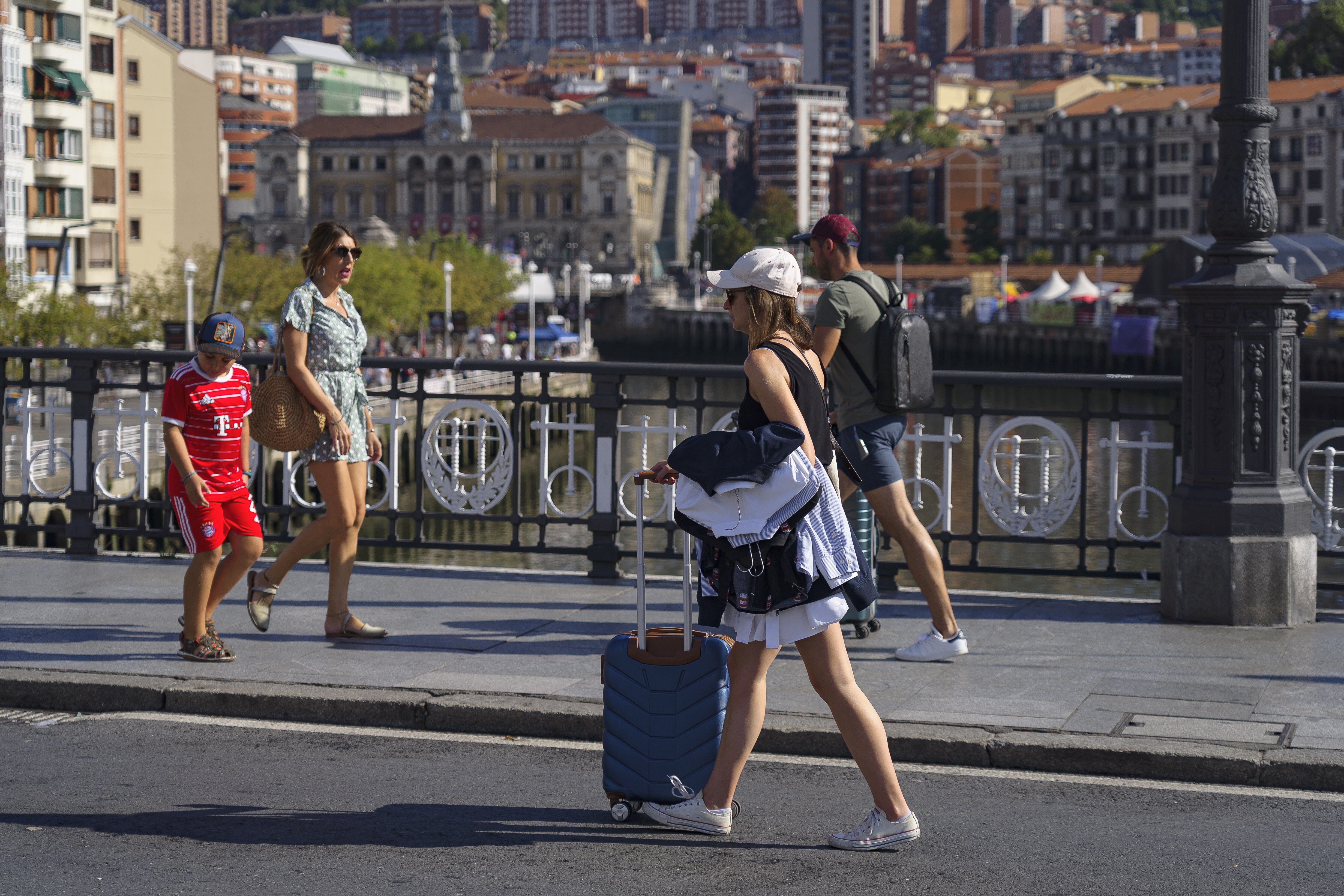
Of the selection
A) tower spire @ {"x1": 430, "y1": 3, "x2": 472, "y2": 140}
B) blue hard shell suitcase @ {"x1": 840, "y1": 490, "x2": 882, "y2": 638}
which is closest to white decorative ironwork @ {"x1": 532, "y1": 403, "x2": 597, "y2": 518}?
blue hard shell suitcase @ {"x1": 840, "y1": 490, "x2": 882, "y2": 638}

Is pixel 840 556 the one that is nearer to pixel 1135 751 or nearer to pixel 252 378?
pixel 1135 751

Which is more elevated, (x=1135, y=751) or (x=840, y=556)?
(x=840, y=556)

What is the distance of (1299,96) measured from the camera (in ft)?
371

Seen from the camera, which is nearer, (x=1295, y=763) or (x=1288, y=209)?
(x=1295, y=763)

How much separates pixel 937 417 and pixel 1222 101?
40552 mm

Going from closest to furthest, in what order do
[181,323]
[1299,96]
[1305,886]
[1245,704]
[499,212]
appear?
[1305,886] < [1245,704] < [181,323] < [1299,96] < [499,212]

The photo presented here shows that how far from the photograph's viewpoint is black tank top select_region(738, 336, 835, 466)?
484 centimetres

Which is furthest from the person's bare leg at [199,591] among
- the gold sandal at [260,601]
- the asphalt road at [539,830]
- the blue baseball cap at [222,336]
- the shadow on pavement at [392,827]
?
the shadow on pavement at [392,827]

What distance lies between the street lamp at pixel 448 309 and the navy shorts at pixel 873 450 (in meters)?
63.9

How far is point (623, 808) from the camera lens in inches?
203

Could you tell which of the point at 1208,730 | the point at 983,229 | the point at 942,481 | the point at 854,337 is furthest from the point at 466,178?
Answer: the point at 1208,730

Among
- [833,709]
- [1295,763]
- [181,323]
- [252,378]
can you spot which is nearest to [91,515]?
[252,378]

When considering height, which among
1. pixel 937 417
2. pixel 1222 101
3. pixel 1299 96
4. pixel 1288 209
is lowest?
pixel 937 417

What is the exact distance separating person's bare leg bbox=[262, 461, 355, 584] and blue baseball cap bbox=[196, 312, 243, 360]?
2.13 ft
